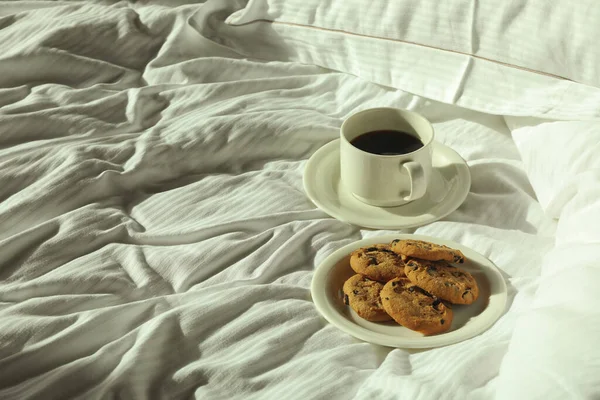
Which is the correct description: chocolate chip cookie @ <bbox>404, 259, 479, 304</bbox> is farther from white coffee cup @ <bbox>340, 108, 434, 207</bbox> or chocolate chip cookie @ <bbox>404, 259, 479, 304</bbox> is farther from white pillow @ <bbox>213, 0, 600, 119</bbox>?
white pillow @ <bbox>213, 0, 600, 119</bbox>

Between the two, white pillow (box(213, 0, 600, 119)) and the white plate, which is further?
white pillow (box(213, 0, 600, 119))

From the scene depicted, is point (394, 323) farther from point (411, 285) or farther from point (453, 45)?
point (453, 45)

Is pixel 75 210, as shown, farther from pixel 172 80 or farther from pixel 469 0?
pixel 469 0

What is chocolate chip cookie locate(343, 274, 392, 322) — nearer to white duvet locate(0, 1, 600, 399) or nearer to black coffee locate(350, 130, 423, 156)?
white duvet locate(0, 1, 600, 399)

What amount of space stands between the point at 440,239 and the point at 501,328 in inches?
4.8

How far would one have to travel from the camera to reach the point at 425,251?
2.15ft

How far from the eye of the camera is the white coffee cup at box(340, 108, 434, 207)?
753 millimetres

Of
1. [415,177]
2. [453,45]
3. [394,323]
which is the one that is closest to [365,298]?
[394,323]

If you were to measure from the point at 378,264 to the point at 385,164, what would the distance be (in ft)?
0.44

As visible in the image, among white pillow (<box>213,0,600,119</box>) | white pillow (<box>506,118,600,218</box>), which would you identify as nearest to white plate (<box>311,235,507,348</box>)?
white pillow (<box>506,118,600,218</box>)

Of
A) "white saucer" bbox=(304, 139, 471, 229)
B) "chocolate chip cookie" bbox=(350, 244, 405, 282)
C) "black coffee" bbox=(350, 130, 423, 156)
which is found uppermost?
"black coffee" bbox=(350, 130, 423, 156)

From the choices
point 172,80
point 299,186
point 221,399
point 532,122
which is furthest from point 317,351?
point 172,80

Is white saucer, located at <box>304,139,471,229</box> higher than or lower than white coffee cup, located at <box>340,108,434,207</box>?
lower

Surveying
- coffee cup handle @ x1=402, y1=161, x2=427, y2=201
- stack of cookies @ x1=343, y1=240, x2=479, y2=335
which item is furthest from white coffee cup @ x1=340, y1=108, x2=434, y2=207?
stack of cookies @ x1=343, y1=240, x2=479, y2=335
